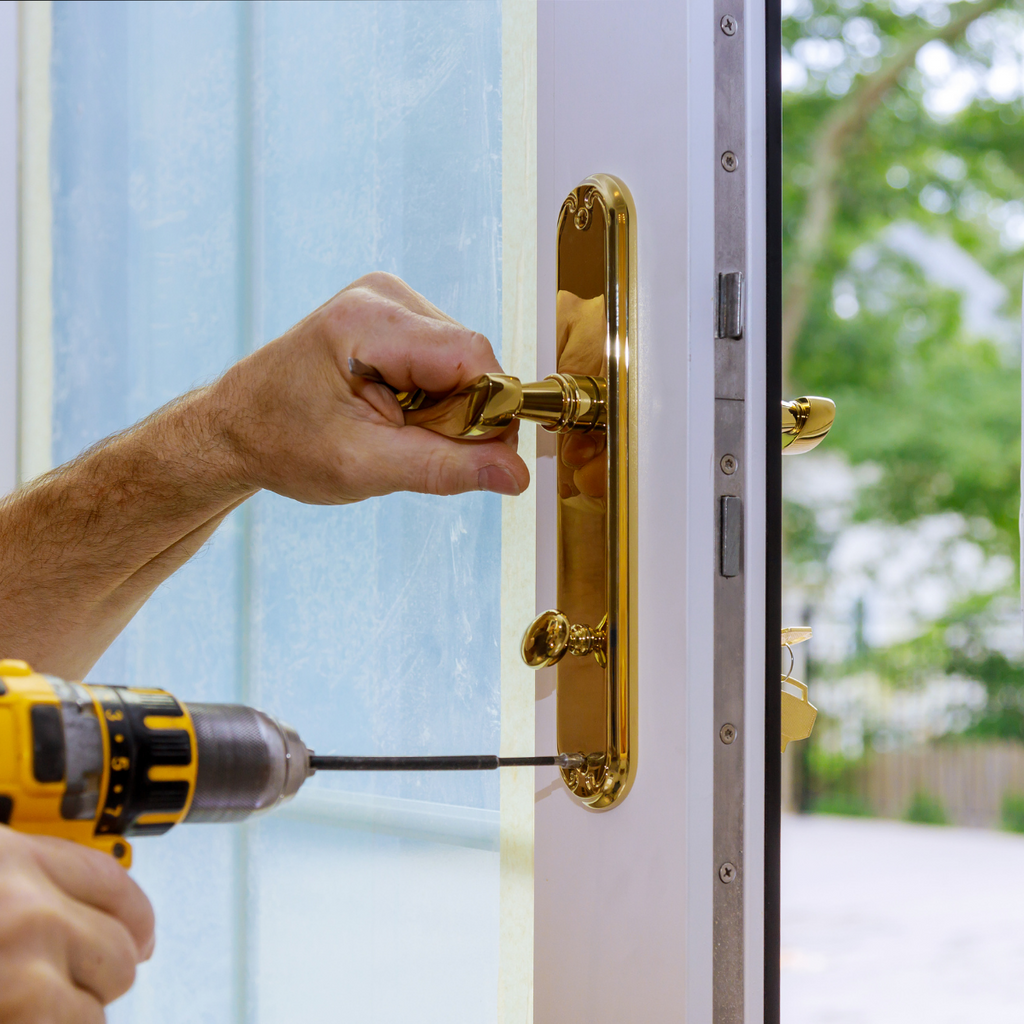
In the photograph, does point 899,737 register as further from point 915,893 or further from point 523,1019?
point 523,1019

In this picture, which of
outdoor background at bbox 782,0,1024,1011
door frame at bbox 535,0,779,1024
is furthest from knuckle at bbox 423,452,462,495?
outdoor background at bbox 782,0,1024,1011

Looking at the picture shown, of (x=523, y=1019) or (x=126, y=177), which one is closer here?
(x=523, y=1019)

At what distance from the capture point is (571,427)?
0.60 metres

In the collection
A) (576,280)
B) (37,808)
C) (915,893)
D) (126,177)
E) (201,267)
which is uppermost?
(126,177)

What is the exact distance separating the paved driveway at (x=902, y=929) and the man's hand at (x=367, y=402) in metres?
3.00

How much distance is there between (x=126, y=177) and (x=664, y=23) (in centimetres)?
67

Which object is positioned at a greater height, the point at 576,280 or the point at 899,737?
the point at 576,280

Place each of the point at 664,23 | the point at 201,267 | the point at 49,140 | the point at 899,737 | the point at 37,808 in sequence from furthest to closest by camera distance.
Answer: the point at 899,737
the point at 49,140
the point at 201,267
the point at 664,23
the point at 37,808

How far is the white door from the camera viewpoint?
1.89 feet

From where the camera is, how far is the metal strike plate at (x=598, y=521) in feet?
1.95

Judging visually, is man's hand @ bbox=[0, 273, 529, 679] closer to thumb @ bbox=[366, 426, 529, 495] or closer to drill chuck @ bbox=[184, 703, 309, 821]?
thumb @ bbox=[366, 426, 529, 495]

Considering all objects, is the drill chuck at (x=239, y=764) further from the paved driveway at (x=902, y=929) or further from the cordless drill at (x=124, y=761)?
the paved driveway at (x=902, y=929)

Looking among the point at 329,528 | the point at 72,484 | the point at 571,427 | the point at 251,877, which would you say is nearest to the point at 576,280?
the point at 571,427

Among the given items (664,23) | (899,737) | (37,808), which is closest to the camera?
(37,808)
